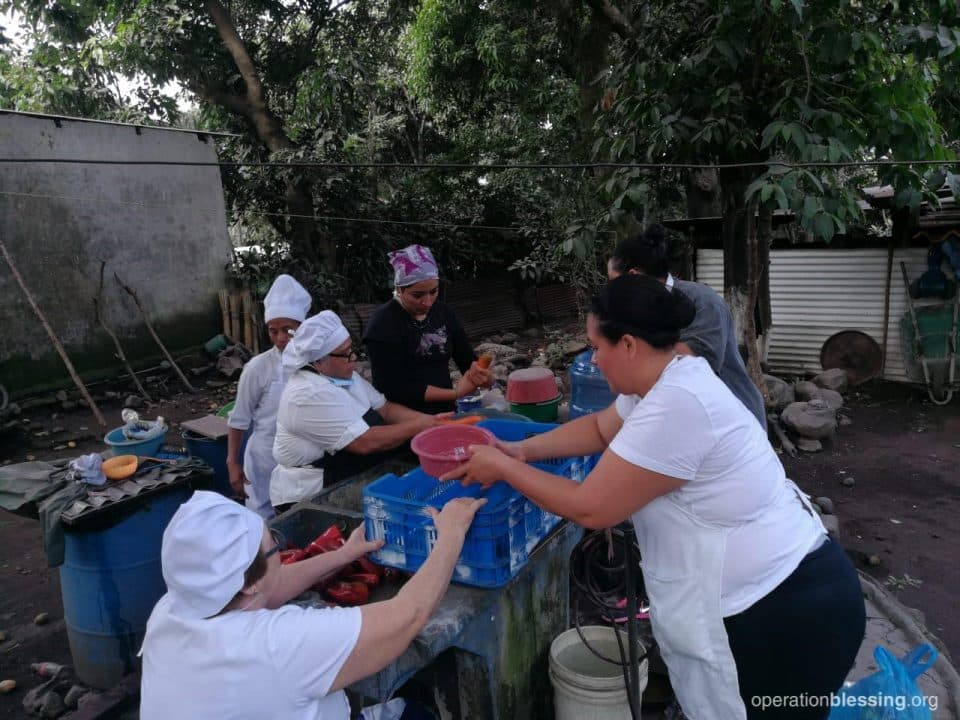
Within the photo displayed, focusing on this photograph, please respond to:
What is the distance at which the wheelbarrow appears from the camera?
8188 mm

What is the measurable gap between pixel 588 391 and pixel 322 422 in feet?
7.12

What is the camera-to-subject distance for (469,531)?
2275mm

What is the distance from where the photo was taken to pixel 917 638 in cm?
367

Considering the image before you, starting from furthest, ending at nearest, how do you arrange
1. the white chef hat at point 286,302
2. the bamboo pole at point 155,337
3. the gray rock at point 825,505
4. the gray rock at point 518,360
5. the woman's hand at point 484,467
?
the gray rock at point 518,360 → the bamboo pole at point 155,337 → the gray rock at point 825,505 → the white chef hat at point 286,302 → the woman's hand at point 484,467

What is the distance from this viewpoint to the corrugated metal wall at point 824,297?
8695mm

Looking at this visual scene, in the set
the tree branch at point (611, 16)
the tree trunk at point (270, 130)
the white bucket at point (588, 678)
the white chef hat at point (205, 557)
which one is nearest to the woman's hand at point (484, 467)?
the white chef hat at point (205, 557)

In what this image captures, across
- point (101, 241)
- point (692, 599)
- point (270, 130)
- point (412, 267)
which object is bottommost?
point (692, 599)

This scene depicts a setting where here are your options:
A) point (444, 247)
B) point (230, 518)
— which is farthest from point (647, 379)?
point (444, 247)

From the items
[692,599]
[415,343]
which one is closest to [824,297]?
[415,343]

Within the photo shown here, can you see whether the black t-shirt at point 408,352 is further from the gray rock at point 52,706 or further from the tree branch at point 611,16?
the tree branch at point 611,16

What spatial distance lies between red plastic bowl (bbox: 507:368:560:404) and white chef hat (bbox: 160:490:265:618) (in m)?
2.83

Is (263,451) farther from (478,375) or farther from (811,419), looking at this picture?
(811,419)

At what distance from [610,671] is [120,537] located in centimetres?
261

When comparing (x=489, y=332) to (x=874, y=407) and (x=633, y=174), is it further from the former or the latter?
(x=633, y=174)
